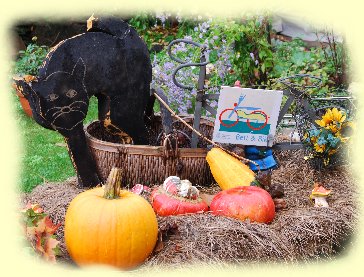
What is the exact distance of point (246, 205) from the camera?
341 centimetres

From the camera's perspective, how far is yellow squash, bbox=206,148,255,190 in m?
3.81

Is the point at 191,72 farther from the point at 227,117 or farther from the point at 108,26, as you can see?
the point at 108,26

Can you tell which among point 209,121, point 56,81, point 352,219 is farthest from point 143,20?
point 352,219

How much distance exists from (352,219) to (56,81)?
1981mm

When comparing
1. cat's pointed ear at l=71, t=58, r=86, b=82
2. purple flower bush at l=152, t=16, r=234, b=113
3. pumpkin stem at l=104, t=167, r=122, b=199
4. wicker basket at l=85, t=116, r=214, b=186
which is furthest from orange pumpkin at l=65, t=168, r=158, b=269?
purple flower bush at l=152, t=16, r=234, b=113

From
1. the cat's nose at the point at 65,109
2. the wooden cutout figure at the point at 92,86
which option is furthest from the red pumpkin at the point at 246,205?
the cat's nose at the point at 65,109

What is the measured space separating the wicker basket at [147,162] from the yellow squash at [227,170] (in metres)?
0.13

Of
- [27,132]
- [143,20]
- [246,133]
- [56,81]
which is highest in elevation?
[56,81]

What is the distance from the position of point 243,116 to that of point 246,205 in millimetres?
827

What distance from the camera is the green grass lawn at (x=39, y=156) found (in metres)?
4.97

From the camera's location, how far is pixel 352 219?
360cm

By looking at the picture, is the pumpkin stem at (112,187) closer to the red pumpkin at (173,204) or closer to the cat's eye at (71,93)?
the red pumpkin at (173,204)

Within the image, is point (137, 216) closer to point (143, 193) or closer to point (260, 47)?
point (143, 193)

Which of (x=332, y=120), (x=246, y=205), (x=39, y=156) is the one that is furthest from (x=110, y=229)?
(x=39, y=156)
